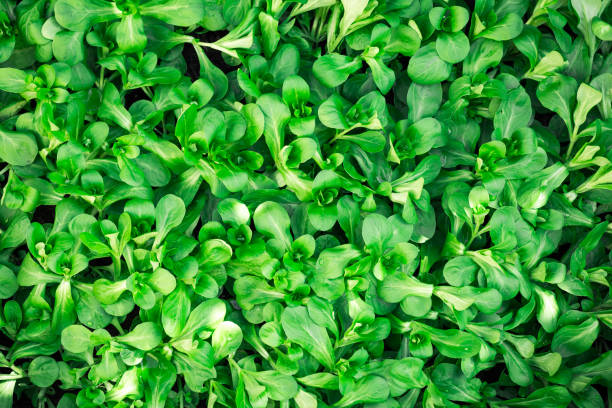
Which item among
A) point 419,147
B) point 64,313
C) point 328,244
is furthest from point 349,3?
point 64,313

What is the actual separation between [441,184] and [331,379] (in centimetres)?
36

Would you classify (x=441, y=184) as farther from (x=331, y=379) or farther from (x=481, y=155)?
(x=331, y=379)

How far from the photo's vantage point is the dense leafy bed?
81 centimetres

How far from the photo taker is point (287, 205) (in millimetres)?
870

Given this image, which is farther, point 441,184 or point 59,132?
point 441,184

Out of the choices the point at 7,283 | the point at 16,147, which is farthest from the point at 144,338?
the point at 16,147

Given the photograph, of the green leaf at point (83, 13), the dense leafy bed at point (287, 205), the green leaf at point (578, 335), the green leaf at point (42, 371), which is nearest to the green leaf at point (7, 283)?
the dense leafy bed at point (287, 205)

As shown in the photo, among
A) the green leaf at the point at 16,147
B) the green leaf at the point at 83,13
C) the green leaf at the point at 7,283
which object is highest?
the green leaf at the point at 83,13

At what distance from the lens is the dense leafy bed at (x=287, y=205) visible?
0.81m

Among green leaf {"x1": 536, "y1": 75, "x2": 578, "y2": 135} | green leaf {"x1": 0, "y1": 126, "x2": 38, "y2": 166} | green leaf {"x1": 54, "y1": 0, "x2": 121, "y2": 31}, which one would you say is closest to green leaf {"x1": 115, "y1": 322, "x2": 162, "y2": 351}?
green leaf {"x1": 0, "y1": 126, "x2": 38, "y2": 166}

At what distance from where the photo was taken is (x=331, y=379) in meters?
0.85

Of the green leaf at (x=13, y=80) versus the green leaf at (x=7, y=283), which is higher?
the green leaf at (x=13, y=80)

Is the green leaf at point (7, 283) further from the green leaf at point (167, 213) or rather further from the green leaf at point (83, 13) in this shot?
the green leaf at point (83, 13)

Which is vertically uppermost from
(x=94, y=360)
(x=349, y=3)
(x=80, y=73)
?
(x=349, y=3)
